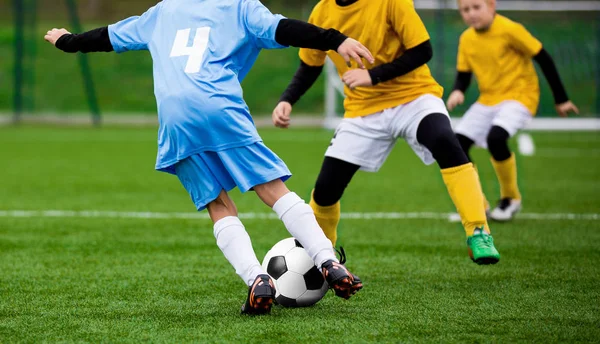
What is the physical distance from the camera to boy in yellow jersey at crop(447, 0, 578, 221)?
6895 mm

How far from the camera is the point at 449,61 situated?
17.7 meters

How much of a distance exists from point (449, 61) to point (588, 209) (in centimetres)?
1056

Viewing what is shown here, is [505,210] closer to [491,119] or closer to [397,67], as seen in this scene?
[491,119]

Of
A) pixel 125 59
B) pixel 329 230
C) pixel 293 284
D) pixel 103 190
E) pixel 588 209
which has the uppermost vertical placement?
pixel 293 284

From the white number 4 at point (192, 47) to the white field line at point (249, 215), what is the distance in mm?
3363

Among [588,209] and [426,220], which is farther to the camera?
[588,209]

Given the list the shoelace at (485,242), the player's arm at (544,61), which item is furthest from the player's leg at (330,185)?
the player's arm at (544,61)

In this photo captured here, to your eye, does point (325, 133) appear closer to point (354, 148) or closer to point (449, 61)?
point (449, 61)

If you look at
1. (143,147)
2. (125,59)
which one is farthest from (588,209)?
A: (125,59)

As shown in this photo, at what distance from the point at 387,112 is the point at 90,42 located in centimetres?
157

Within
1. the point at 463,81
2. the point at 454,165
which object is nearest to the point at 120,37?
the point at 454,165

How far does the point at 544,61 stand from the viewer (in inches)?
262

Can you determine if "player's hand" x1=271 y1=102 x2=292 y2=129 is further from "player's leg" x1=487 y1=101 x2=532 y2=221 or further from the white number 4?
"player's leg" x1=487 y1=101 x2=532 y2=221

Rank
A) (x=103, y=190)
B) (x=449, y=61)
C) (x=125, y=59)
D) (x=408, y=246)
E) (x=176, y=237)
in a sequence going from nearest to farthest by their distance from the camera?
1. (x=408, y=246)
2. (x=176, y=237)
3. (x=103, y=190)
4. (x=449, y=61)
5. (x=125, y=59)
